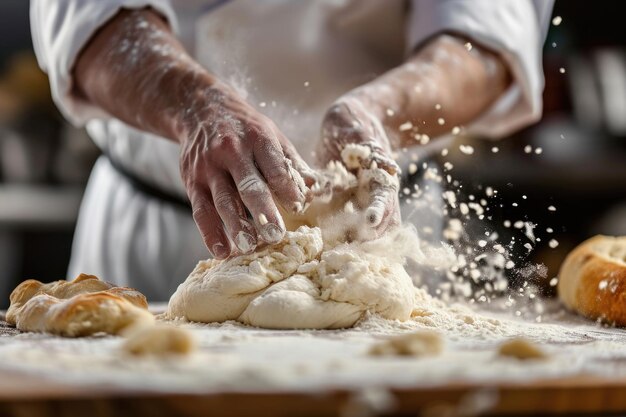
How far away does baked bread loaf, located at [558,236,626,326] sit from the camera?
154 centimetres

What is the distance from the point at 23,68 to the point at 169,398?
313 centimetres

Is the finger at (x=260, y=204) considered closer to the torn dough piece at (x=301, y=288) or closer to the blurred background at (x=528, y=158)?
the torn dough piece at (x=301, y=288)

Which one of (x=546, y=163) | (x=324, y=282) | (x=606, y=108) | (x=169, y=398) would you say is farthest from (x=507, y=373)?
(x=606, y=108)

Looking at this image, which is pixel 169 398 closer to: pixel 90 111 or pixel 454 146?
pixel 90 111

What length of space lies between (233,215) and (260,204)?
0.20 feet

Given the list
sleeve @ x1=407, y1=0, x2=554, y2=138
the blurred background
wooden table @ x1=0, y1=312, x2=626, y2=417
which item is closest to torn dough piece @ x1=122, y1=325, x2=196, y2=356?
wooden table @ x1=0, y1=312, x2=626, y2=417

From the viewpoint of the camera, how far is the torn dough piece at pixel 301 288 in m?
1.28

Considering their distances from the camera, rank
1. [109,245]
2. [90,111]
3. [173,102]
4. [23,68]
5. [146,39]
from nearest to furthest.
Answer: [173,102], [146,39], [90,111], [109,245], [23,68]

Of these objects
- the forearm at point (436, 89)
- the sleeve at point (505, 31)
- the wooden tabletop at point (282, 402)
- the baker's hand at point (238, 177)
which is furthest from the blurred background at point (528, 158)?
the wooden tabletop at point (282, 402)

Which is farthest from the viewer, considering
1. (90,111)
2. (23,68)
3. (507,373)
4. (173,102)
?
(23,68)

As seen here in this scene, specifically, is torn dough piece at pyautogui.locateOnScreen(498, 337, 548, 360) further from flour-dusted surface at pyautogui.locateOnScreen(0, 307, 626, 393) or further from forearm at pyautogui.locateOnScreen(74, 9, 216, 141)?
forearm at pyautogui.locateOnScreen(74, 9, 216, 141)

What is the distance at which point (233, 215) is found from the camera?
1.30 metres

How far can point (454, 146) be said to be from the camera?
214 centimetres

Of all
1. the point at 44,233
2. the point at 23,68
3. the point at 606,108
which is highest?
the point at 23,68
